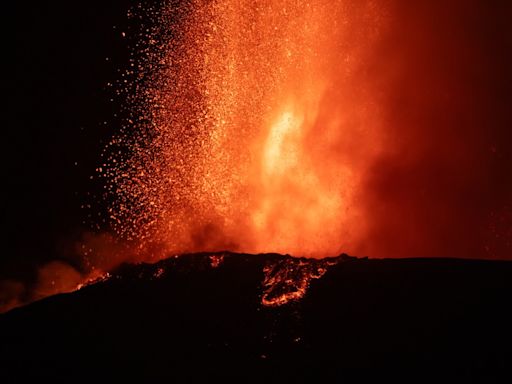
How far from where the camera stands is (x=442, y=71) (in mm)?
13992

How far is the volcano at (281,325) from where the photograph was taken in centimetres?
544

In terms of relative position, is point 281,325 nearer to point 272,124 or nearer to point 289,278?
point 289,278

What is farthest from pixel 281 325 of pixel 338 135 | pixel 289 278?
pixel 338 135

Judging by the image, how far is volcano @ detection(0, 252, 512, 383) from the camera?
5.44 metres

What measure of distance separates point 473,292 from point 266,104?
1003 centimetres

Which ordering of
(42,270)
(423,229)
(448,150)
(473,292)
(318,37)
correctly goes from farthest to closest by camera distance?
(42,270), (318,37), (448,150), (423,229), (473,292)

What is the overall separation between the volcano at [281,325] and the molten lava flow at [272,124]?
577 centimetres

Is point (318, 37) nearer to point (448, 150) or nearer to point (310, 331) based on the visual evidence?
point (448, 150)

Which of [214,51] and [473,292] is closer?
[473,292]

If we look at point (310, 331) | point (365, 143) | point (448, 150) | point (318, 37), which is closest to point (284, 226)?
point (365, 143)

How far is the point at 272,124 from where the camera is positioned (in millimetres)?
14992

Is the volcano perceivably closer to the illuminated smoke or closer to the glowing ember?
the glowing ember

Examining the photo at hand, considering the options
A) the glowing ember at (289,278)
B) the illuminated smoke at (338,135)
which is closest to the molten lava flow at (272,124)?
the illuminated smoke at (338,135)

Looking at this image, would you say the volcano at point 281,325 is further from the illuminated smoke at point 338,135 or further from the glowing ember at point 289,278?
the illuminated smoke at point 338,135
